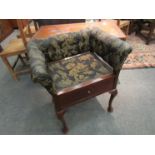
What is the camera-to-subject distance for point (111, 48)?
3.85ft

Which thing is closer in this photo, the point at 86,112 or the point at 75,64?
the point at 75,64

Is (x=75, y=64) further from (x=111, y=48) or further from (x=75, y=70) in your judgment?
(x=111, y=48)

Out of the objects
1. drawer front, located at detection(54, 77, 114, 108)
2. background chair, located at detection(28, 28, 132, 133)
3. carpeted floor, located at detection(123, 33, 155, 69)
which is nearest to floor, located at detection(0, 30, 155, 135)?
background chair, located at detection(28, 28, 132, 133)

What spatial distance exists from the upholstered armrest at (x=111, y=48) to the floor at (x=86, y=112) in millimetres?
579

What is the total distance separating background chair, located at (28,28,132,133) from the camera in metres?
1.06

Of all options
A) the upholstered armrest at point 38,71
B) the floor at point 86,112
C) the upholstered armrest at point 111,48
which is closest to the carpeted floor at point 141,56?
the floor at point 86,112

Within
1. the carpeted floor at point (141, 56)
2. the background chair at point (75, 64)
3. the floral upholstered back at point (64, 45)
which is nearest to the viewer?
the background chair at point (75, 64)

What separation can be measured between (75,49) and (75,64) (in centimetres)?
19

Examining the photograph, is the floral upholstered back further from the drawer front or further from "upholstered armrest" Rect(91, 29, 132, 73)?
the drawer front

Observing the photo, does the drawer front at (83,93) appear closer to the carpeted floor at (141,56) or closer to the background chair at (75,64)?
the background chair at (75,64)

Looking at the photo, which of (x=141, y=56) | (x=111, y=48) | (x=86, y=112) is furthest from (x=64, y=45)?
(x=141, y=56)

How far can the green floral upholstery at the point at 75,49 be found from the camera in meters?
1.07
